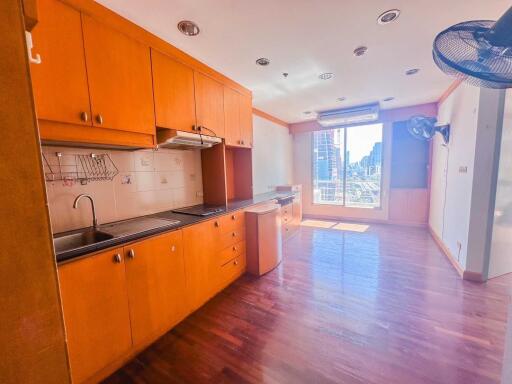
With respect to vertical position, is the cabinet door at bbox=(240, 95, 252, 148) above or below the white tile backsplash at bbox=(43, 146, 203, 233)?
above

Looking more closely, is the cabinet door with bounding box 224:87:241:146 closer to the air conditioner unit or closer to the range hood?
the range hood

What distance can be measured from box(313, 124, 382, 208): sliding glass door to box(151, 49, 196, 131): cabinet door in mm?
4089

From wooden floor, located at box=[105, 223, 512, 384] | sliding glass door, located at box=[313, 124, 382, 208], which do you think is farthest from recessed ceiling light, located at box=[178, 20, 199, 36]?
sliding glass door, located at box=[313, 124, 382, 208]

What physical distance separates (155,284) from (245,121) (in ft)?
7.49

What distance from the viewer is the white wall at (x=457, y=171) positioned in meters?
2.41

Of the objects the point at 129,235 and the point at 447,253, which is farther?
the point at 447,253

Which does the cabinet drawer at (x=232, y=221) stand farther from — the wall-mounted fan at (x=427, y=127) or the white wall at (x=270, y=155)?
the wall-mounted fan at (x=427, y=127)

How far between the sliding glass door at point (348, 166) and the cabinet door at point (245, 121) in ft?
9.66

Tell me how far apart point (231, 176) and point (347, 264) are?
6.95 feet

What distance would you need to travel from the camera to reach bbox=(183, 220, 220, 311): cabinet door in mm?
1886

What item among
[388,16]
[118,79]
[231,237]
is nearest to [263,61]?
[388,16]

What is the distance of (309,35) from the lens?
1834mm

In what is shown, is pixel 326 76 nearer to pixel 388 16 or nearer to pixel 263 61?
pixel 263 61

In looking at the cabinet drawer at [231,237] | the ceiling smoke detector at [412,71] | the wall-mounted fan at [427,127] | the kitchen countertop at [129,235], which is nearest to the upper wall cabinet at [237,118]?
the kitchen countertop at [129,235]
